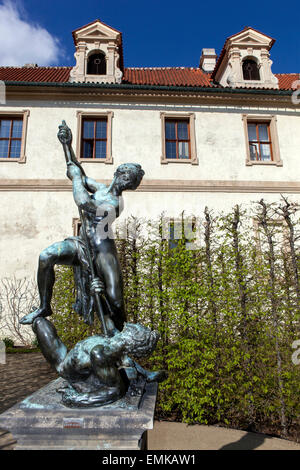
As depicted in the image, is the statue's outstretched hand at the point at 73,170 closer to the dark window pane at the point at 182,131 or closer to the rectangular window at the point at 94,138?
the rectangular window at the point at 94,138

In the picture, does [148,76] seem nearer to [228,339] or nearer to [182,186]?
[182,186]

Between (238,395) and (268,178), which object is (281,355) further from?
(268,178)

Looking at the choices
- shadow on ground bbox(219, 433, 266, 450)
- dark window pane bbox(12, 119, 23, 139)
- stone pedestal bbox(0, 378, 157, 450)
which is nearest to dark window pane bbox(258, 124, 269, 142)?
dark window pane bbox(12, 119, 23, 139)

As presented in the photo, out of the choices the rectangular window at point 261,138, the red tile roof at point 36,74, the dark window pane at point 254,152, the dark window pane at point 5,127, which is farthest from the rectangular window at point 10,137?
the dark window pane at point 254,152

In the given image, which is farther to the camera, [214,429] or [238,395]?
[238,395]

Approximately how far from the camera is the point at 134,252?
639 centimetres

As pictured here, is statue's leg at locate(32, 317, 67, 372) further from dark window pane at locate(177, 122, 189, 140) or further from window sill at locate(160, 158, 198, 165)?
dark window pane at locate(177, 122, 189, 140)

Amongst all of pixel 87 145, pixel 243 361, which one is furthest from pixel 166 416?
pixel 87 145

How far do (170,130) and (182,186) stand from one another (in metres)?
2.77

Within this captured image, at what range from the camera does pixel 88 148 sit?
13320 millimetres

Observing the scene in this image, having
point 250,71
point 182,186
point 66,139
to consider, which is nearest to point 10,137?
point 182,186

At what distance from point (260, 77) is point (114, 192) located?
47.0ft

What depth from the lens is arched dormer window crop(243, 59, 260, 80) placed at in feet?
48.5

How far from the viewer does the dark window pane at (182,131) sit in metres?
13.5
